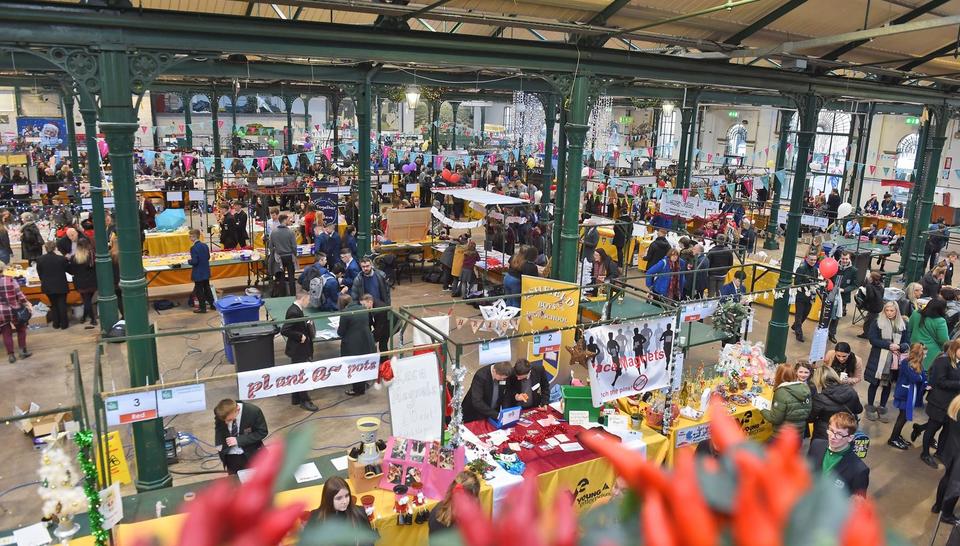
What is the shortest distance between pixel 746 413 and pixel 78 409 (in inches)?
272

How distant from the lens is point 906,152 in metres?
30.8

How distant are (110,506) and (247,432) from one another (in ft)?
5.40

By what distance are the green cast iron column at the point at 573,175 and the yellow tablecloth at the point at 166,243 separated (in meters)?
11.1

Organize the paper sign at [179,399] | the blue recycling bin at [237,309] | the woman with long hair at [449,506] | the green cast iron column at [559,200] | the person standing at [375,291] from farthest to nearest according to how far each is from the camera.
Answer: the green cast iron column at [559,200] < the blue recycling bin at [237,309] < the person standing at [375,291] < the paper sign at [179,399] < the woman with long hair at [449,506]

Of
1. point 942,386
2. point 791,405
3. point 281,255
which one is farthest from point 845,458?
point 281,255

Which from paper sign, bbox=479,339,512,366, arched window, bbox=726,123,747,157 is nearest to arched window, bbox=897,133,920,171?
arched window, bbox=726,123,747,157

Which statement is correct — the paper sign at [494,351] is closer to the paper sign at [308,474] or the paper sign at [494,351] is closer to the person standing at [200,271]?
the paper sign at [308,474]

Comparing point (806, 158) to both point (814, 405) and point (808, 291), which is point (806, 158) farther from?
point (814, 405)

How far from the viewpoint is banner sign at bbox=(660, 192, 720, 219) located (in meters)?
Result: 16.4

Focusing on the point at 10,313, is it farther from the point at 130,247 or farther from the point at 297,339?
the point at 130,247

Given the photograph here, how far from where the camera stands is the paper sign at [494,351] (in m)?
6.74

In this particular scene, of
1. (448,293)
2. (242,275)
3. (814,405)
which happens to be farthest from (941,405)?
(242,275)

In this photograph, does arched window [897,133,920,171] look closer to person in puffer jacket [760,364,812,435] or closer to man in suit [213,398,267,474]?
person in puffer jacket [760,364,812,435]

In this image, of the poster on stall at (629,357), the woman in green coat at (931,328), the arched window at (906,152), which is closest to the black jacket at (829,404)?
the poster on stall at (629,357)
